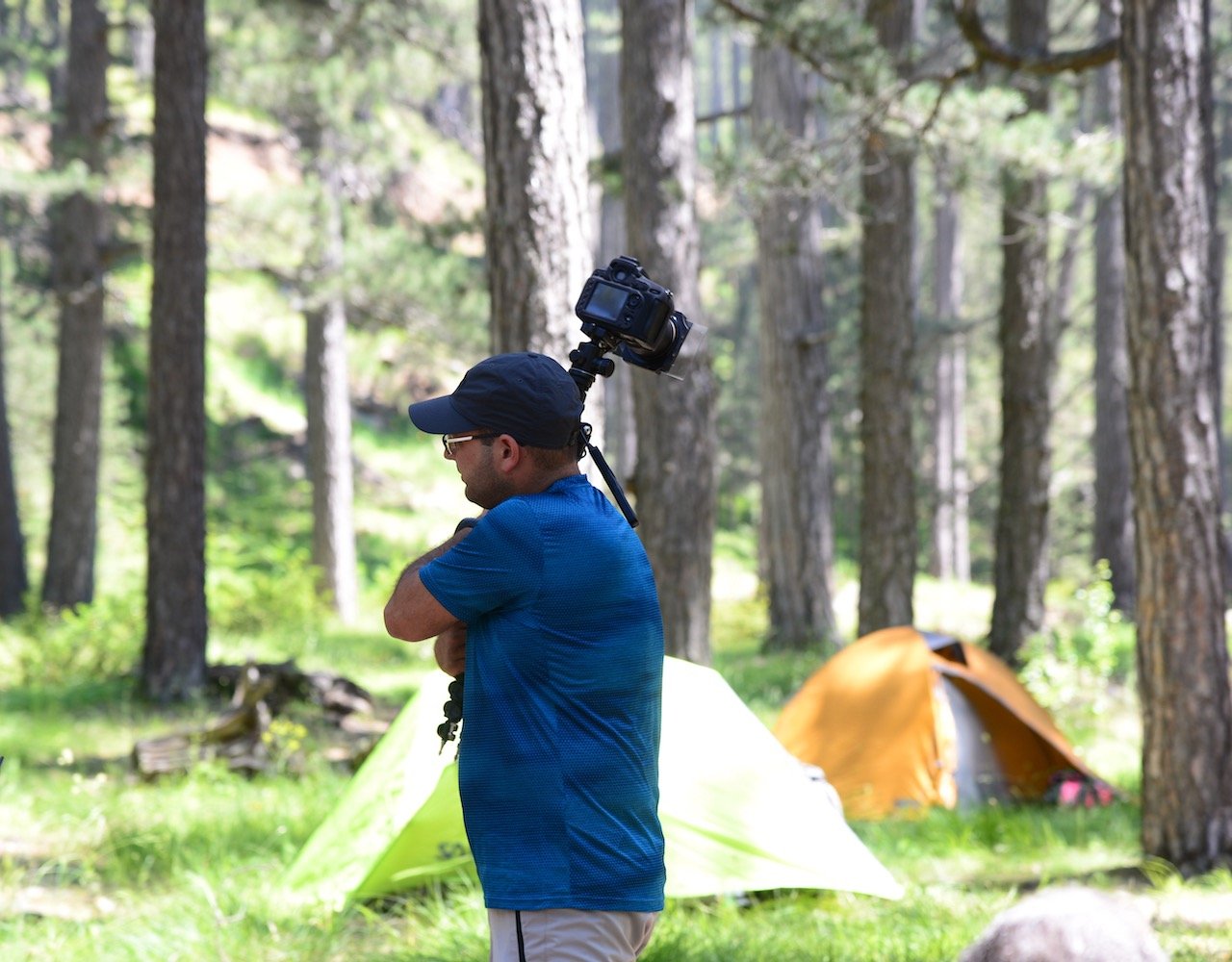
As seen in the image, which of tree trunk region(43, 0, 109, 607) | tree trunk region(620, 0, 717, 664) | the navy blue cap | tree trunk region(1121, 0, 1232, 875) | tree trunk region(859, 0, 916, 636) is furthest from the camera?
tree trunk region(43, 0, 109, 607)

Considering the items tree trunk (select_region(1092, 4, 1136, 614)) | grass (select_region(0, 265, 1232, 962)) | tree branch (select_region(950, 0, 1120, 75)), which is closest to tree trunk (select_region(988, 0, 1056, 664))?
grass (select_region(0, 265, 1232, 962))

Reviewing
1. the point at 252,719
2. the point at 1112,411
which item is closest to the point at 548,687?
the point at 252,719

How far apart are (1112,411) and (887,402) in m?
5.10

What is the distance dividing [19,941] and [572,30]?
4.00 m

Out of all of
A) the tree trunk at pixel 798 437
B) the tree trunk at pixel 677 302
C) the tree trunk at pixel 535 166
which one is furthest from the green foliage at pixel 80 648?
the tree trunk at pixel 535 166

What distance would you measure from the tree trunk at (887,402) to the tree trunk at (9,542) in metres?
10.1

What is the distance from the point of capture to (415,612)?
2.54 m

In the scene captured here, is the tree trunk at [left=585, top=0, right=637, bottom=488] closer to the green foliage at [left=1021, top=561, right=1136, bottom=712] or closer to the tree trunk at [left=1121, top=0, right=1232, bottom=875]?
the green foliage at [left=1021, top=561, right=1136, bottom=712]

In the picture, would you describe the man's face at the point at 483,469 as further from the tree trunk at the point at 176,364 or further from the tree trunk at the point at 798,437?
the tree trunk at the point at 798,437

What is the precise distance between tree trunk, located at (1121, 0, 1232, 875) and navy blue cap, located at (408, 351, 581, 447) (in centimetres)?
357

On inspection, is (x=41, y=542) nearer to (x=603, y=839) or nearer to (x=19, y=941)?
(x=19, y=941)

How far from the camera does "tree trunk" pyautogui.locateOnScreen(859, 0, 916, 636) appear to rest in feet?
32.9

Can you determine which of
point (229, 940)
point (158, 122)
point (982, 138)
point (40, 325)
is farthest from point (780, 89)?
point (40, 325)

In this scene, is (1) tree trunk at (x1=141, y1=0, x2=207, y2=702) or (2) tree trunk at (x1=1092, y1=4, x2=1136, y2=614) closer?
(1) tree trunk at (x1=141, y1=0, x2=207, y2=702)
